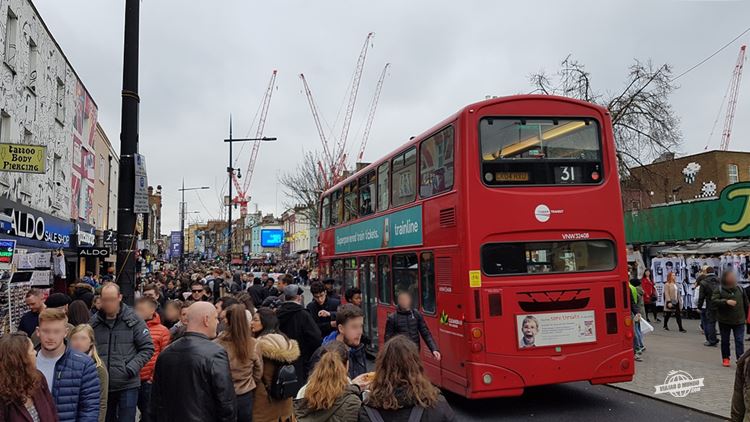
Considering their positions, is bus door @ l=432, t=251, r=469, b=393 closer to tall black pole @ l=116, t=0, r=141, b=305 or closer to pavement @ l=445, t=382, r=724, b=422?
pavement @ l=445, t=382, r=724, b=422

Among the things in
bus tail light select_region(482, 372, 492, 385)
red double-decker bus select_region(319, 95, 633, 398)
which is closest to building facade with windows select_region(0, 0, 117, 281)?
red double-decker bus select_region(319, 95, 633, 398)

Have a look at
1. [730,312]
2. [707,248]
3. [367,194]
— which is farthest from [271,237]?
[730,312]

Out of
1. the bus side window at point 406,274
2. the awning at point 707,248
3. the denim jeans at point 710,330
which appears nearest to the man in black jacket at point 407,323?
the bus side window at point 406,274

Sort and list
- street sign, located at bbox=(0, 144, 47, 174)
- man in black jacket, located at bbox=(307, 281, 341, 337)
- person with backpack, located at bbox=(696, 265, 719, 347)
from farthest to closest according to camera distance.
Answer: person with backpack, located at bbox=(696, 265, 719, 347) < street sign, located at bbox=(0, 144, 47, 174) < man in black jacket, located at bbox=(307, 281, 341, 337)

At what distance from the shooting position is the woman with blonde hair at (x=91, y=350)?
4652 millimetres

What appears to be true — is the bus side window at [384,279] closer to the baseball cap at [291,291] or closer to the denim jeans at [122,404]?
the baseball cap at [291,291]

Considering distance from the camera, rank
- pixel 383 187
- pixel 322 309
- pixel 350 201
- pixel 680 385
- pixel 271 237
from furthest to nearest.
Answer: pixel 271 237 → pixel 350 201 → pixel 383 187 → pixel 680 385 → pixel 322 309

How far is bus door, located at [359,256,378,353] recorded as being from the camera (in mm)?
11770

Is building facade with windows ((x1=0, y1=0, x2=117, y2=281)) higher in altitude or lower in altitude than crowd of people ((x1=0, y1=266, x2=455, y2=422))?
higher

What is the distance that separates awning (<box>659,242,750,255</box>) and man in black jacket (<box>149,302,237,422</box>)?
18794 millimetres

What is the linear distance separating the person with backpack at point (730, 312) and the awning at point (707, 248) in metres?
8.46

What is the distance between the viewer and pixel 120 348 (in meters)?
5.47

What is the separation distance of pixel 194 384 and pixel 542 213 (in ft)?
18.2

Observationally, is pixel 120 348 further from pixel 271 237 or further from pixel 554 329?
pixel 271 237
